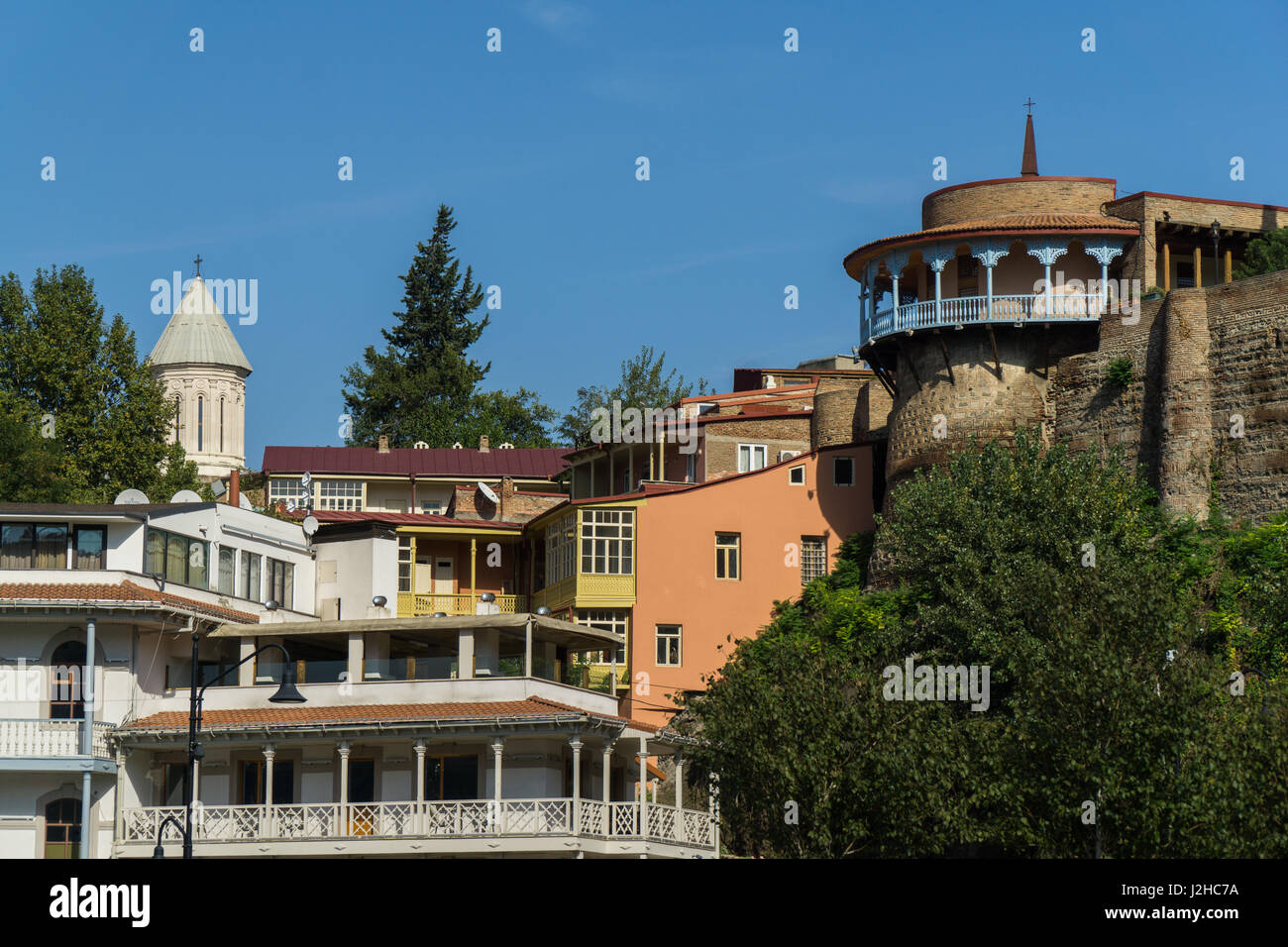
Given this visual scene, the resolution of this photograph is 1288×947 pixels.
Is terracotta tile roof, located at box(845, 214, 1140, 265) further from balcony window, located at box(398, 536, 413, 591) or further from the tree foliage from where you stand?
balcony window, located at box(398, 536, 413, 591)

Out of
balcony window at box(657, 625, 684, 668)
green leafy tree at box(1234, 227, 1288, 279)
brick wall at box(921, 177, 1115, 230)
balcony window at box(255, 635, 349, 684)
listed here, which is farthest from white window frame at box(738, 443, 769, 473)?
balcony window at box(255, 635, 349, 684)

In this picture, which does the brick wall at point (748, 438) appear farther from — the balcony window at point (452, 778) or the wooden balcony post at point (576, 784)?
the wooden balcony post at point (576, 784)

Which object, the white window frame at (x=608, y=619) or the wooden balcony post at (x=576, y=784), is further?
the white window frame at (x=608, y=619)

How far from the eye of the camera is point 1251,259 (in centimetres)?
5800

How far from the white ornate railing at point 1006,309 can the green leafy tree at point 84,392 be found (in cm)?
2679

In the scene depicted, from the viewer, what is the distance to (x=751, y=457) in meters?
64.4

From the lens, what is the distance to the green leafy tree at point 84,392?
68.0 meters

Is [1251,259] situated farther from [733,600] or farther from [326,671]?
[326,671]

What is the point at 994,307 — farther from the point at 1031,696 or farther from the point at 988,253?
the point at 1031,696

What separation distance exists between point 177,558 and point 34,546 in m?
3.44

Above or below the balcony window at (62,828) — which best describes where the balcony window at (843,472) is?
above

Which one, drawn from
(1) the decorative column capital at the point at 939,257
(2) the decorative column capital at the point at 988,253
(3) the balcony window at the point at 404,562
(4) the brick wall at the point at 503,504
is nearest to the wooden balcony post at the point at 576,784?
(2) the decorative column capital at the point at 988,253
